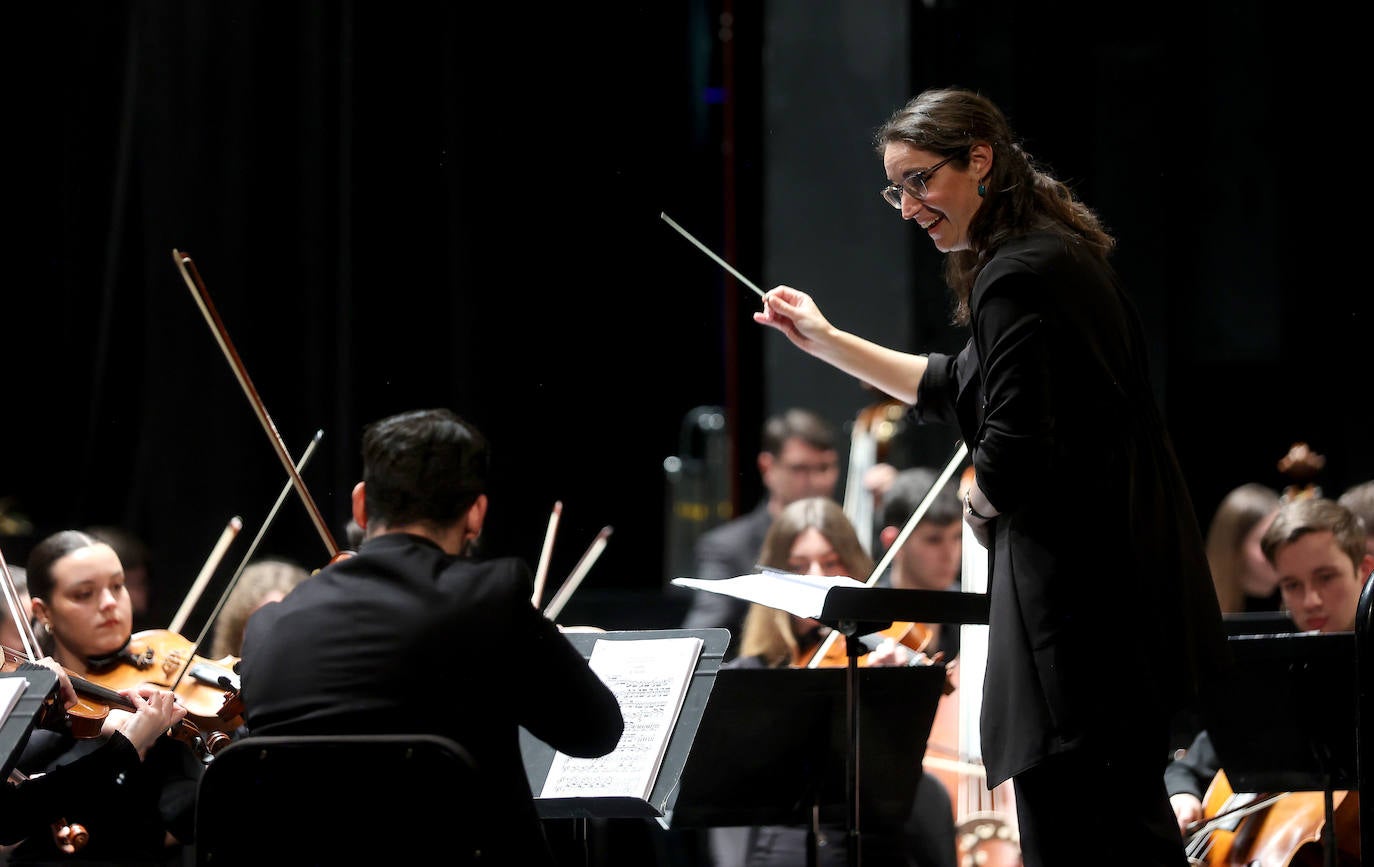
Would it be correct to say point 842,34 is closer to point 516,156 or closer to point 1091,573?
point 516,156

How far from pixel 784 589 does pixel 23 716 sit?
3.15 feet

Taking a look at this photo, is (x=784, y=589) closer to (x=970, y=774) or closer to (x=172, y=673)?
(x=172, y=673)

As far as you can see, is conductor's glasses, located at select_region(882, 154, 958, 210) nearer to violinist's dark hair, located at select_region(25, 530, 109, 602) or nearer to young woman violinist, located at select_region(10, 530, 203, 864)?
young woman violinist, located at select_region(10, 530, 203, 864)

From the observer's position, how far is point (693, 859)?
3.53m

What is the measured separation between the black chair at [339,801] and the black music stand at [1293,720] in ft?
4.61

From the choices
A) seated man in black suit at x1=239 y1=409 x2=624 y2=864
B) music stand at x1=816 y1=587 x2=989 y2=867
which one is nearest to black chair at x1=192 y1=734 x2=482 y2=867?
seated man in black suit at x1=239 y1=409 x2=624 y2=864

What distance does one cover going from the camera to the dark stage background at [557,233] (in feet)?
12.9

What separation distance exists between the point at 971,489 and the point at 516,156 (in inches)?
110

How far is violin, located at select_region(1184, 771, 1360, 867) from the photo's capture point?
2611 mm

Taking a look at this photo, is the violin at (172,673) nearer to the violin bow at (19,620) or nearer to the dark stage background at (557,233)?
the violin bow at (19,620)

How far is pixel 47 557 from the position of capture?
2807 millimetres

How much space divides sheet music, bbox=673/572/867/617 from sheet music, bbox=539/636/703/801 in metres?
0.12

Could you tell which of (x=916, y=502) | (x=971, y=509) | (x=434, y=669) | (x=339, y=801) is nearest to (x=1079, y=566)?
(x=971, y=509)

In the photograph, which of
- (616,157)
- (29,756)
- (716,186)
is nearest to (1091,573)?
(29,756)
